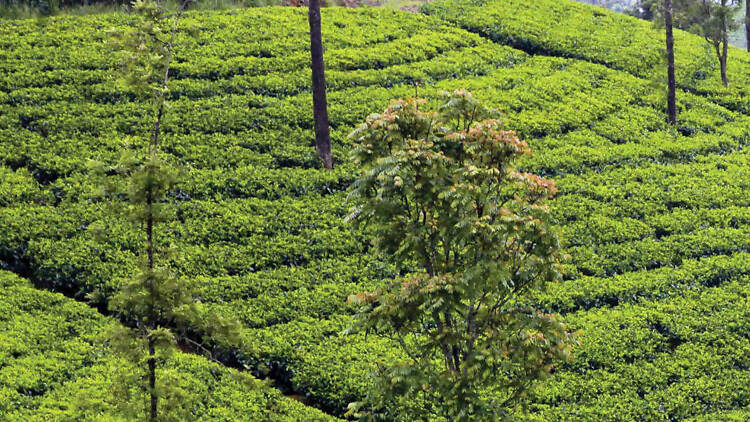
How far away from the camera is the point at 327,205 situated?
22859 millimetres

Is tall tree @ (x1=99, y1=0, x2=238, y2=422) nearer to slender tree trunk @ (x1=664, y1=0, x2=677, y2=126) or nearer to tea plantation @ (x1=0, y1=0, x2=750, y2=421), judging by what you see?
tea plantation @ (x1=0, y1=0, x2=750, y2=421)

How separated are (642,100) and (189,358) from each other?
81.3 ft

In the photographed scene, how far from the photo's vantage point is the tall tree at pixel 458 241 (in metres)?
11.2

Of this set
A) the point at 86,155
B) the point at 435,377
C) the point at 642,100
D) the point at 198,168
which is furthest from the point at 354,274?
the point at 642,100

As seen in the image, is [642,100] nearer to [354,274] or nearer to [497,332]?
[354,274]

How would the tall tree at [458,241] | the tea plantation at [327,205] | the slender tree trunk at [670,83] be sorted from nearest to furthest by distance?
the tall tree at [458,241] → the tea plantation at [327,205] → the slender tree trunk at [670,83]

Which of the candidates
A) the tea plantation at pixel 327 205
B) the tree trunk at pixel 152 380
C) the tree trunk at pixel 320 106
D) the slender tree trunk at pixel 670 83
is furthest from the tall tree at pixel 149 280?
the slender tree trunk at pixel 670 83

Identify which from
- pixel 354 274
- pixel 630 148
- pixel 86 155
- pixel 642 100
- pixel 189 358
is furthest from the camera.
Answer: pixel 642 100

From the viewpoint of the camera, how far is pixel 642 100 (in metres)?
32.5

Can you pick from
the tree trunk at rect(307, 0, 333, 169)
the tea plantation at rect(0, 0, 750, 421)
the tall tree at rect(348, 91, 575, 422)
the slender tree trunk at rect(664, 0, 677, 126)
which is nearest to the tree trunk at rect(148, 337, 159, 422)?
the tea plantation at rect(0, 0, 750, 421)

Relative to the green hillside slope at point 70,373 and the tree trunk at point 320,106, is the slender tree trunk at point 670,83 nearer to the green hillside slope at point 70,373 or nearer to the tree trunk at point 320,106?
the tree trunk at point 320,106

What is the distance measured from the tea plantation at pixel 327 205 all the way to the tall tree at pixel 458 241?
3426 millimetres

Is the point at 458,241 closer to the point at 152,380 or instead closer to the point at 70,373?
the point at 152,380

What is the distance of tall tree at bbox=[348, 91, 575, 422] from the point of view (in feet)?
36.7
